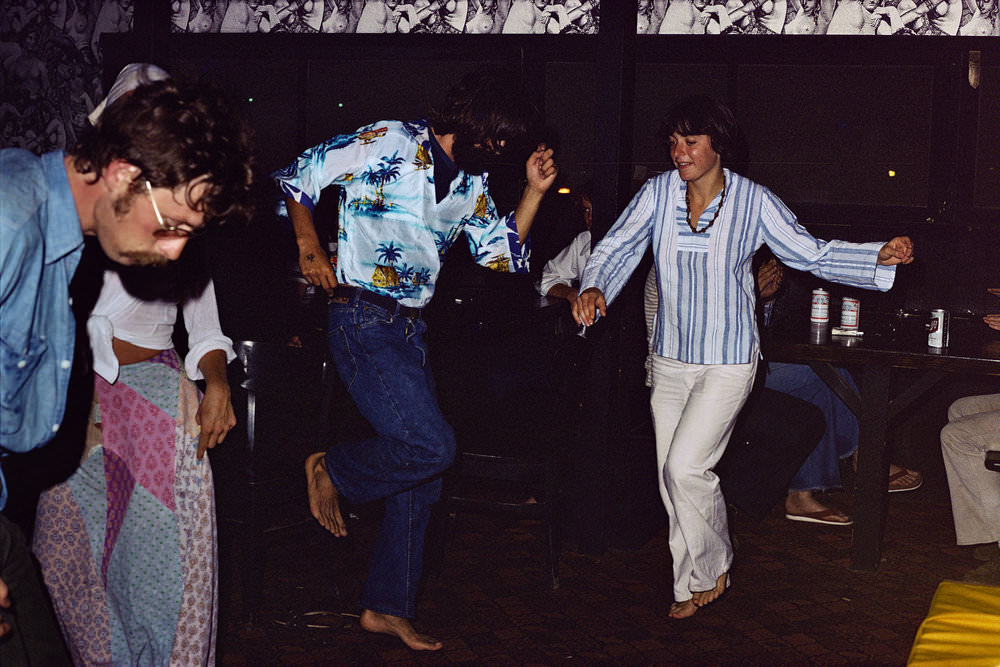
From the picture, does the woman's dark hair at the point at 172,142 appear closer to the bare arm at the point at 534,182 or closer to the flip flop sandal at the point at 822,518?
the bare arm at the point at 534,182

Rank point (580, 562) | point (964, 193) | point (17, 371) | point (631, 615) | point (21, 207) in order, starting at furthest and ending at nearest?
point (964, 193)
point (580, 562)
point (631, 615)
point (17, 371)
point (21, 207)

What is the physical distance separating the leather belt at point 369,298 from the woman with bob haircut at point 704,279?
2.33 feet

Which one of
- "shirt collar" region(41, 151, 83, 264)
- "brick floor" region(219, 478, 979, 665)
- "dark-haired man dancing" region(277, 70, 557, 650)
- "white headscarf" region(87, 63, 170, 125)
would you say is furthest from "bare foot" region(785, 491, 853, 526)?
"shirt collar" region(41, 151, 83, 264)

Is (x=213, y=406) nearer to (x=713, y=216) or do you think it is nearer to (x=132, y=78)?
(x=132, y=78)

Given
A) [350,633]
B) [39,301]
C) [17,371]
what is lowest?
[350,633]

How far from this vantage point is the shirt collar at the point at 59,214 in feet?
5.84

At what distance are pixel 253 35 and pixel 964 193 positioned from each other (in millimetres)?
4773

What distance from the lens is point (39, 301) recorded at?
5.96 ft

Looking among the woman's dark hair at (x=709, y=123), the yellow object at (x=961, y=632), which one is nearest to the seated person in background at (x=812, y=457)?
the woman's dark hair at (x=709, y=123)

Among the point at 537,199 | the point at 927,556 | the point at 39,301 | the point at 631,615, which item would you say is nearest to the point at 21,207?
the point at 39,301

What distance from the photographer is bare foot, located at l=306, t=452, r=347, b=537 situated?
3.60 metres

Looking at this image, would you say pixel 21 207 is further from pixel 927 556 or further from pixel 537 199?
pixel 927 556

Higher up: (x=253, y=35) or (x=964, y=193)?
(x=253, y=35)

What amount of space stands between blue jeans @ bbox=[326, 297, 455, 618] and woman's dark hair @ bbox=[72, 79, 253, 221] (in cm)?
150
